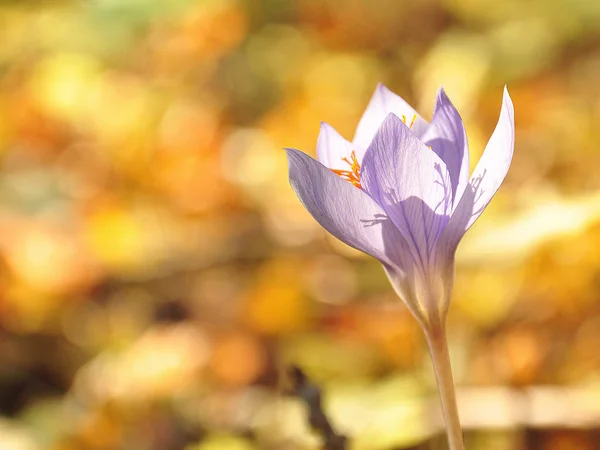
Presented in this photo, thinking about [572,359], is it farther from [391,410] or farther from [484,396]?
[391,410]

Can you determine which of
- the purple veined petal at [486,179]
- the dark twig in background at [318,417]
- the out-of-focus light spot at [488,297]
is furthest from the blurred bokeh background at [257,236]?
the purple veined petal at [486,179]

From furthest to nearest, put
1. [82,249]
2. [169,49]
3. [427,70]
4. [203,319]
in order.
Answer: [169,49]
[427,70]
[82,249]
[203,319]

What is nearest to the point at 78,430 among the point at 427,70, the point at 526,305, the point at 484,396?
the point at 484,396

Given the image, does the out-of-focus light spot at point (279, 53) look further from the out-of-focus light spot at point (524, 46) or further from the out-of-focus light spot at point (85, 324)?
the out-of-focus light spot at point (85, 324)

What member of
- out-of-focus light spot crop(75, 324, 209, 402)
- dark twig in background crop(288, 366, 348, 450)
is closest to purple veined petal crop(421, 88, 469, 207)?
dark twig in background crop(288, 366, 348, 450)

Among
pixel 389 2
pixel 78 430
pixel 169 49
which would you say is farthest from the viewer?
pixel 169 49

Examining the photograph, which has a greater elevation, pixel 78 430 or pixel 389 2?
pixel 389 2

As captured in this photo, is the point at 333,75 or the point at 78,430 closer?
the point at 78,430
